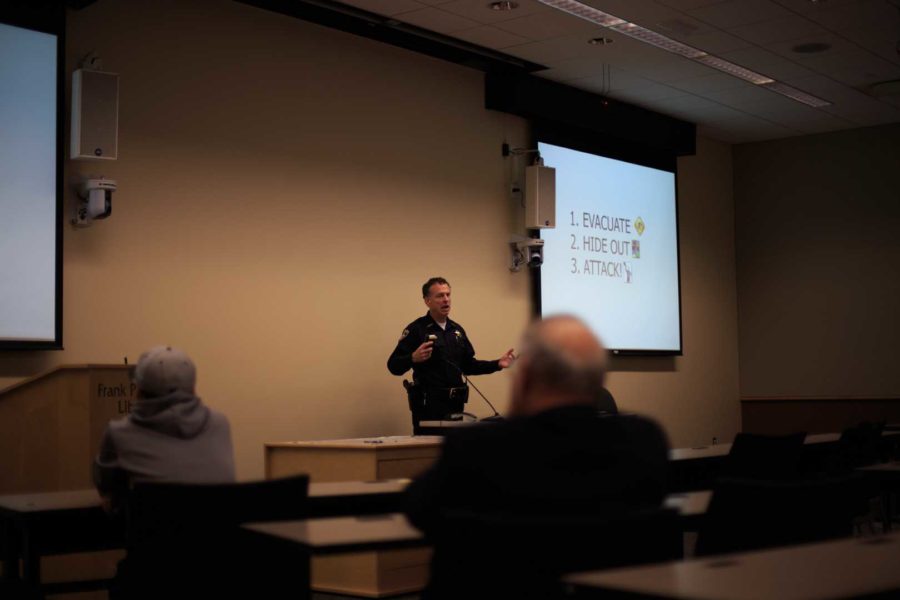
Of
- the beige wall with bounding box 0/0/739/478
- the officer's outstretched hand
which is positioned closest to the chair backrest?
the officer's outstretched hand

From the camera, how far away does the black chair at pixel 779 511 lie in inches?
100

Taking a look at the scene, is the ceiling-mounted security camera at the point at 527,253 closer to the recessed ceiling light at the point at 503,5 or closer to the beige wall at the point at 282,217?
the beige wall at the point at 282,217

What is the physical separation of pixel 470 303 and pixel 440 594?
5.97m

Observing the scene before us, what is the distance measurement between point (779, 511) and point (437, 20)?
5.18 m

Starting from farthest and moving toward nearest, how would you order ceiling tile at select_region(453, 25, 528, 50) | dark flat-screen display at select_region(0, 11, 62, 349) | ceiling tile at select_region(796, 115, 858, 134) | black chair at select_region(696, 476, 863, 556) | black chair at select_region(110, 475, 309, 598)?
1. ceiling tile at select_region(796, 115, 858, 134)
2. ceiling tile at select_region(453, 25, 528, 50)
3. dark flat-screen display at select_region(0, 11, 62, 349)
4. black chair at select_region(110, 475, 309, 598)
5. black chair at select_region(696, 476, 863, 556)

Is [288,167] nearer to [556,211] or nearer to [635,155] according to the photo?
[556,211]

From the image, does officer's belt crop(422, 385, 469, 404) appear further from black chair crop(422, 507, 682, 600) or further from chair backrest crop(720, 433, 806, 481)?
black chair crop(422, 507, 682, 600)

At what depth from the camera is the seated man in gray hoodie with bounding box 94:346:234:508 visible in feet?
10.6

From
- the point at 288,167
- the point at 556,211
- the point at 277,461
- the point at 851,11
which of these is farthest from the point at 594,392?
the point at 556,211

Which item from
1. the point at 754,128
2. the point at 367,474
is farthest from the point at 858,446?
the point at 754,128

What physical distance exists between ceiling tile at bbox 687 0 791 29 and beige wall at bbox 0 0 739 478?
182 cm

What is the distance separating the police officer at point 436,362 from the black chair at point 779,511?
424 cm

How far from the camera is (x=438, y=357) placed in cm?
699

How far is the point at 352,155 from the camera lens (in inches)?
291
